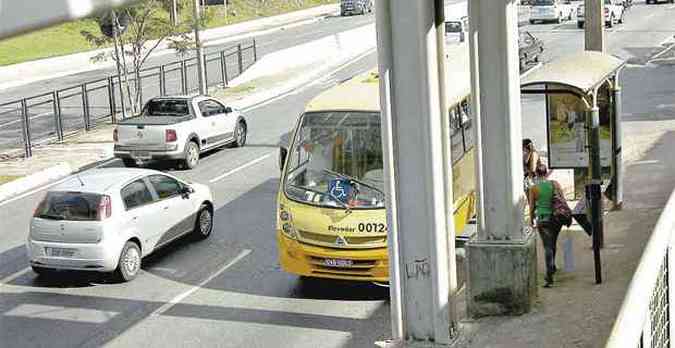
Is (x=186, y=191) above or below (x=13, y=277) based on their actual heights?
above

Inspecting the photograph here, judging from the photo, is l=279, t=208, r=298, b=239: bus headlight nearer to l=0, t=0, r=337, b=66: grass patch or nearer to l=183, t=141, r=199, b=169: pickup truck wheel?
l=183, t=141, r=199, b=169: pickup truck wheel

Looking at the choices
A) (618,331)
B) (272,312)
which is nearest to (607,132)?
(272,312)

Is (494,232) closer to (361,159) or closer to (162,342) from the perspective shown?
(361,159)

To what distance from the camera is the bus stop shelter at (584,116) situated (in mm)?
14773

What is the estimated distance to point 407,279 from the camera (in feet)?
35.7

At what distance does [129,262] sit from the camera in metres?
15.7

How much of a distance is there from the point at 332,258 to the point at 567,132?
4.26 meters

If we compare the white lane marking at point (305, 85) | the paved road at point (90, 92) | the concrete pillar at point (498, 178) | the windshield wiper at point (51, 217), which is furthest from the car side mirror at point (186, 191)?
the white lane marking at point (305, 85)

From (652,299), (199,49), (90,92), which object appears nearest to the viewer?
(652,299)

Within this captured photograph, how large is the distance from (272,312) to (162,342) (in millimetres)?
1608

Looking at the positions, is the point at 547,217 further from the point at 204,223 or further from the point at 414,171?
the point at 204,223

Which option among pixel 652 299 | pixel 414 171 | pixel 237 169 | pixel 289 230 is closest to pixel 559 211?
pixel 414 171

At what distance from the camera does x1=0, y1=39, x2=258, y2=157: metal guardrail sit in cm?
2967

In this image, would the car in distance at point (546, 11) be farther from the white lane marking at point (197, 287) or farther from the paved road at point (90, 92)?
the white lane marking at point (197, 287)
